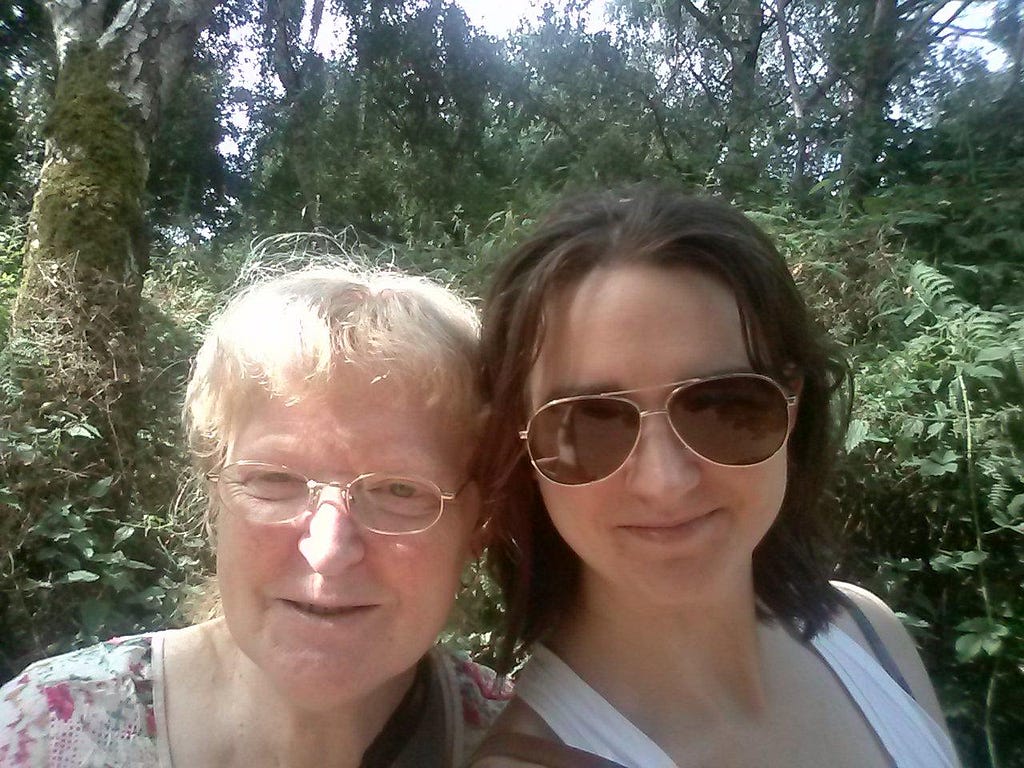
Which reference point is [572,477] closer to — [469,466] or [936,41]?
[469,466]

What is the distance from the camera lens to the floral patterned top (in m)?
1.22

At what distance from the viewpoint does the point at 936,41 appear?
5703 mm

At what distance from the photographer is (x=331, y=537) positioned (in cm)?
110

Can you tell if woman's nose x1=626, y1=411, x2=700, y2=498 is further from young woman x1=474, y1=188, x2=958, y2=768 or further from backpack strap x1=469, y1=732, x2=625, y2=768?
backpack strap x1=469, y1=732, x2=625, y2=768

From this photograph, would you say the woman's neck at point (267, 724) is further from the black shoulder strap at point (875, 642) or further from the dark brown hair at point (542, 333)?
the black shoulder strap at point (875, 642)

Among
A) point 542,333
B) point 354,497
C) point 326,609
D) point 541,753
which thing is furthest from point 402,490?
point 541,753

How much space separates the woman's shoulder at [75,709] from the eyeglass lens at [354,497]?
1.43 feet

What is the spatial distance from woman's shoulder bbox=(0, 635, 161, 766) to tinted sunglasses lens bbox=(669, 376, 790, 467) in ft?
3.36

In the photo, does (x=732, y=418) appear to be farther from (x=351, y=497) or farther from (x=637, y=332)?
(x=351, y=497)

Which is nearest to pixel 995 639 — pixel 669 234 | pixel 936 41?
pixel 669 234

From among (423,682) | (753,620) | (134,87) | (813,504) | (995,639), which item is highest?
(134,87)

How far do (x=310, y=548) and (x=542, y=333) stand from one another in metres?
0.46

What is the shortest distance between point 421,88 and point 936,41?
404 centimetres

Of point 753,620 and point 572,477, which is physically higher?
point 572,477
